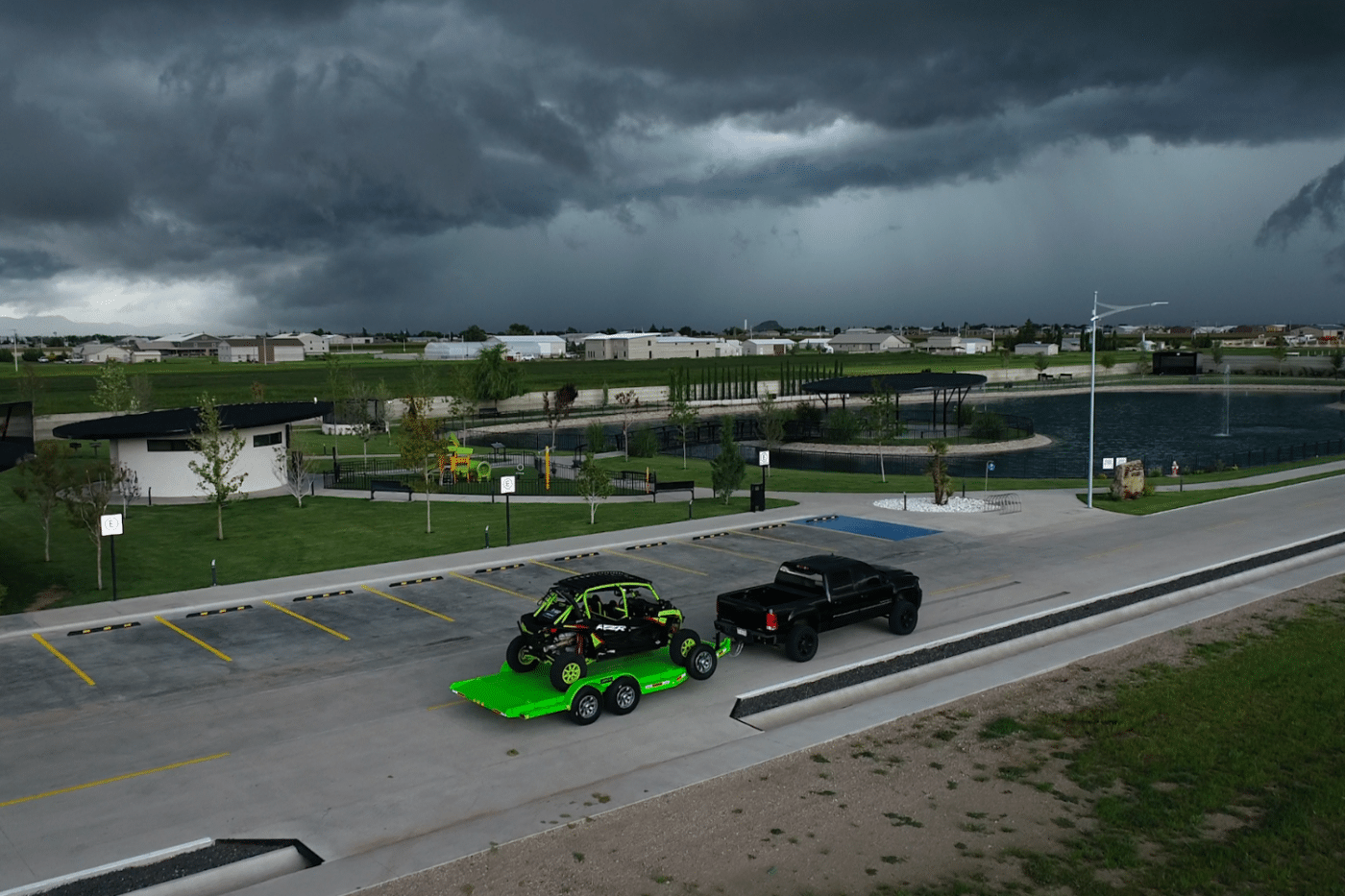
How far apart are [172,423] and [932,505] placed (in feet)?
106

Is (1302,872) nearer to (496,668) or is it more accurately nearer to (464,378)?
(496,668)

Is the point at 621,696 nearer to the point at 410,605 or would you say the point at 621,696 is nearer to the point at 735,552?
the point at 410,605

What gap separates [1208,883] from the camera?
11.0m

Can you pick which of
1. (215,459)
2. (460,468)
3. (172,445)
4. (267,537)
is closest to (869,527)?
(267,537)

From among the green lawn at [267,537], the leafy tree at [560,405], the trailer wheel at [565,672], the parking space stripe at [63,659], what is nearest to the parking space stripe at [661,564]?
the green lawn at [267,537]

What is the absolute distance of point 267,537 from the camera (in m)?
33.5

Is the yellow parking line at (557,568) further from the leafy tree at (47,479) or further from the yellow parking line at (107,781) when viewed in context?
the leafy tree at (47,479)

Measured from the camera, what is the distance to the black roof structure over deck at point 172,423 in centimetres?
4003

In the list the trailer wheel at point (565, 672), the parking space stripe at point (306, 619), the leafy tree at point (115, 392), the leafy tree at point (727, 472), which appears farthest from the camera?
the leafy tree at point (115, 392)

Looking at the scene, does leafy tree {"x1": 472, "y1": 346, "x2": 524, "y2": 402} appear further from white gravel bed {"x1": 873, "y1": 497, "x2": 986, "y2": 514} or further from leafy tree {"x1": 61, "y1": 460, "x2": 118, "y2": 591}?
leafy tree {"x1": 61, "y1": 460, "x2": 118, "y2": 591}

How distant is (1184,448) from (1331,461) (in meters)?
17.5

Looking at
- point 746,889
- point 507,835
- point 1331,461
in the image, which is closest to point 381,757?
point 507,835

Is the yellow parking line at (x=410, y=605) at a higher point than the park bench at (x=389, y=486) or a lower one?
lower

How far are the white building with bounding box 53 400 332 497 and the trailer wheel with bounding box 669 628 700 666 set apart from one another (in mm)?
27908
